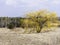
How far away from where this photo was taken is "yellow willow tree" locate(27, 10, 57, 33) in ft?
138

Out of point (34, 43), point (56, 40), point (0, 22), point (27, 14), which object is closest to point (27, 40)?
point (34, 43)

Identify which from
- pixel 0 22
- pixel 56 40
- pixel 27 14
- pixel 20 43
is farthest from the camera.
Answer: pixel 0 22

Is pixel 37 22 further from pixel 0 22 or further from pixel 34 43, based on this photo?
pixel 0 22

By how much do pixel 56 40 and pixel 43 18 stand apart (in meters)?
20.4

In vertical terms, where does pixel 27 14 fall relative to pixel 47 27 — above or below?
above

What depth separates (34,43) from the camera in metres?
19.3

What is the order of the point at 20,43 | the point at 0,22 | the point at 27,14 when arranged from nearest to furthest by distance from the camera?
the point at 20,43
the point at 27,14
the point at 0,22

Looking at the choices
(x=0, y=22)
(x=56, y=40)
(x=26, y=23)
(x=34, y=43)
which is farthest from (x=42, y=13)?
(x=0, y=22)

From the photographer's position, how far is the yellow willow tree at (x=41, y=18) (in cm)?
4197

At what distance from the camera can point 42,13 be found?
42125 mm

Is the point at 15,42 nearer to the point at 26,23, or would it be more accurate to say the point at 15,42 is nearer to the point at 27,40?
the point at 27,40

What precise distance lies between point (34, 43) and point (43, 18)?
23153 mm

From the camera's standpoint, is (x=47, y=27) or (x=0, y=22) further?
(x=0, y=22)

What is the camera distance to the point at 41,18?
41875mm
